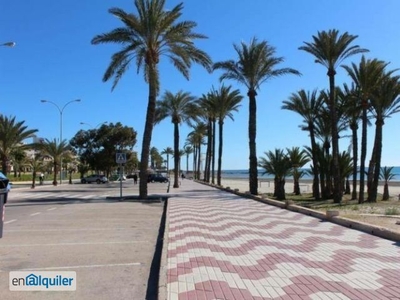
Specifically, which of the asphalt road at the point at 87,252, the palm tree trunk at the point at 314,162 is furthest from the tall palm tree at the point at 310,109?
the asphalt road at the point at 87,252

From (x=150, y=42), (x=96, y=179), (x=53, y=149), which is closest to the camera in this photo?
(x=150, y=42)

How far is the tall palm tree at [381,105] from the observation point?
30781 millimetres

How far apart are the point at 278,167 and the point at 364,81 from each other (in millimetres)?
8974

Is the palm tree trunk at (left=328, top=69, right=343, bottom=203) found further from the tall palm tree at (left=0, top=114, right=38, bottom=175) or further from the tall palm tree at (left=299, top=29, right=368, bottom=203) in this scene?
the tall palm tree at (left=0, top=114, right=38, bottom=175)

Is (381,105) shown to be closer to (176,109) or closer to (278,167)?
(278,167)

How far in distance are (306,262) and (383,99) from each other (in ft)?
86.9

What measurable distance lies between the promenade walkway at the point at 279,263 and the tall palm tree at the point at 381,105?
21521 millimetres

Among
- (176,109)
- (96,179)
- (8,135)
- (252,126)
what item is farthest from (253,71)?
(96,179)

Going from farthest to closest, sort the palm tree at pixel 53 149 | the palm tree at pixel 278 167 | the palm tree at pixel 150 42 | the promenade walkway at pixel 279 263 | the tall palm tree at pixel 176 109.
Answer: the palm tree at pixel 53 149 → the tall palm tree at pixel 176 109 → the palm tree at pixel 278 167 → the palm tree at pixel 150 42 → the promenade walkway at pixel 279 263

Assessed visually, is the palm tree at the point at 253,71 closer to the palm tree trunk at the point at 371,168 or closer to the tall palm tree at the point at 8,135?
the palm tree trunk at the point at 371,168

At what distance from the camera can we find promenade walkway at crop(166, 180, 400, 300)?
5.75m

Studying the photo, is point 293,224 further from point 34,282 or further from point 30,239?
point 34,282

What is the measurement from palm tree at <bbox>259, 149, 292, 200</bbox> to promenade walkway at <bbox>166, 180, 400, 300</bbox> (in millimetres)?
22738

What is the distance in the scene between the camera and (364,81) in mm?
30906
